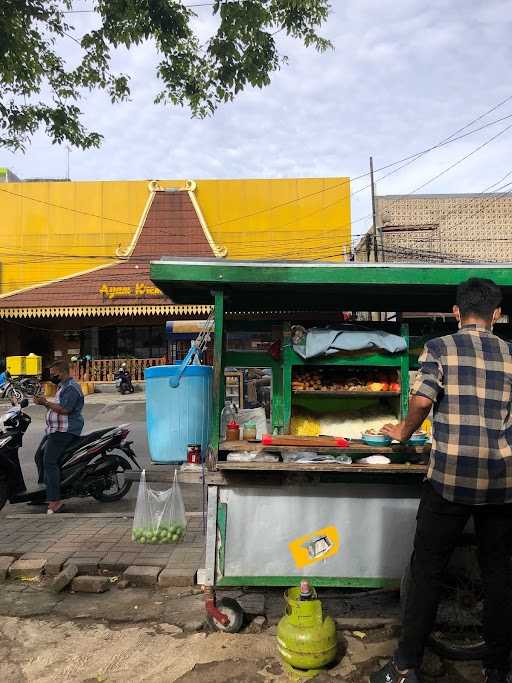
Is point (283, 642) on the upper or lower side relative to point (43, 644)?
upper

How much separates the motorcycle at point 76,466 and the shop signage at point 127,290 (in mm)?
13694

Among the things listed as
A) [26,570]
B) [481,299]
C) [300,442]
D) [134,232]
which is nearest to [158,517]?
[26,570]

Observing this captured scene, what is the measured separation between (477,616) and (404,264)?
2124 millimetres

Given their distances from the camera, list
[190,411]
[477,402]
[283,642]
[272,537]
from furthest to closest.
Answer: [190,411]
[272,537]
[283,642]
[477,402]

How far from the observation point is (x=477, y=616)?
10.9 feet

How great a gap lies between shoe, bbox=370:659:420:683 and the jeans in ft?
13.1

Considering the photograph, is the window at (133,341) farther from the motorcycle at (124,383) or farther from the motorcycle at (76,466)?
the motorcycle at (76,466)

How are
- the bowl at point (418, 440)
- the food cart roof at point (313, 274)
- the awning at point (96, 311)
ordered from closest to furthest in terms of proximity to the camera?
the food cart roof at point (313, 274), the bowl at point (418, 440), the awning at point (96, 311)

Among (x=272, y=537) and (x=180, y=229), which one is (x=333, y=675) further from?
(x=180, y=229)

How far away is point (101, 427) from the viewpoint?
13.0m

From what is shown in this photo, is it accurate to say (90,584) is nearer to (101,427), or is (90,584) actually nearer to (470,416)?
(470,416)

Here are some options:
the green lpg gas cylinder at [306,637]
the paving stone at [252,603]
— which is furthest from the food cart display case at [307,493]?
the paving stone at [252,603]

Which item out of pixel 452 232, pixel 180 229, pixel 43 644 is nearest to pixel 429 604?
pixel 43 644

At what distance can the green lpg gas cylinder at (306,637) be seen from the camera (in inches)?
113
